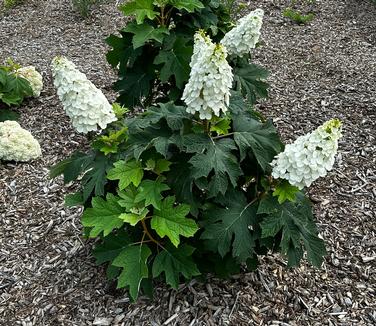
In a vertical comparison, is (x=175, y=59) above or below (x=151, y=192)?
above

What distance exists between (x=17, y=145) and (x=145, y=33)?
148 centimetres

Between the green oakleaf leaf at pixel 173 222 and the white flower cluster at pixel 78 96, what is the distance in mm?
548

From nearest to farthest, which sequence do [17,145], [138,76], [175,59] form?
[175,59]
[138,76]
[17,145]

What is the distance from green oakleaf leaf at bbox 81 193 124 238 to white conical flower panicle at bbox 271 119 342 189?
79cm

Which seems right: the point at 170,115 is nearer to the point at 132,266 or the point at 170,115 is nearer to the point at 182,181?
the point at 182,181

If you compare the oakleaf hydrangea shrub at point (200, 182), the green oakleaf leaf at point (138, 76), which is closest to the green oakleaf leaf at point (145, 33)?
the green oakleaf leaf at point (138, 76)

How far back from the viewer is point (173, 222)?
233cm

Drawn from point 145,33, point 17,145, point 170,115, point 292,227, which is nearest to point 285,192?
point 292,227

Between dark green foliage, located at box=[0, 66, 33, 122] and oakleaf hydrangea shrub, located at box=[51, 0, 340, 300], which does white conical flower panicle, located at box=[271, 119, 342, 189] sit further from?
dark green foliage, located at box=[0, 66, 33, 122]

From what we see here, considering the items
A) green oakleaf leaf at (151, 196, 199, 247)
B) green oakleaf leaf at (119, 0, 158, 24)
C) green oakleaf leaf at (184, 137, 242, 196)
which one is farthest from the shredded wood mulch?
green oakleaf leaf at (119, 0, 158, 24)

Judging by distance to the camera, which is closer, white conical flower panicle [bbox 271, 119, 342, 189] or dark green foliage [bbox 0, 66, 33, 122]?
white conical flower panicle [bbox 271, 119, 342, 189]

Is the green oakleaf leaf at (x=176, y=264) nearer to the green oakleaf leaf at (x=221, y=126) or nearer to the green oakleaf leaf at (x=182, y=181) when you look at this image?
the green oakleaf leaf at (x=182, y=181)

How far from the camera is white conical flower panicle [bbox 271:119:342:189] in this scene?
204 centimetres

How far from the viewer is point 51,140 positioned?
4.27 m
